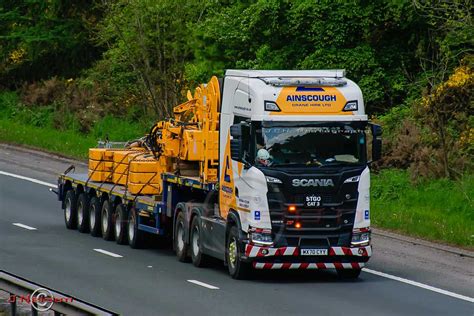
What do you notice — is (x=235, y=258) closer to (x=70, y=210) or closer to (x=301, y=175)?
(x=301, y=175)

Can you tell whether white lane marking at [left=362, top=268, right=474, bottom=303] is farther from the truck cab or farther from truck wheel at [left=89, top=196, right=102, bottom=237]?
truck wheel at [left=89, top=196, right=102, bottom=237]

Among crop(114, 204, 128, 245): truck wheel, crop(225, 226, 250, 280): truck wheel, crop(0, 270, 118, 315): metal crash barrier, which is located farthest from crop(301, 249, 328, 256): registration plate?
crop(114, 204, 128, 245): truck wheel

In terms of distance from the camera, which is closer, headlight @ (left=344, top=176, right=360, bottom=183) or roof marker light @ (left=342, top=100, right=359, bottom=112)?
headlight @ (left=344, top=176, right=360, bottom=183)

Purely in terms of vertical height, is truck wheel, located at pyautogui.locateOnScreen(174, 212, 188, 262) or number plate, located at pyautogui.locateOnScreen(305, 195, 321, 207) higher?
number plate, located at pyautogui.locateOnScreen(305, 195, 321, 207)

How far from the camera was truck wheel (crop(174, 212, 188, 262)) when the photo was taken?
2595cm

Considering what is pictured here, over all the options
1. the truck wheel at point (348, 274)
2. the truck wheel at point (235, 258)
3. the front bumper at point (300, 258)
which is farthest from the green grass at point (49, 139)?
the front bumper at point (300, 258)

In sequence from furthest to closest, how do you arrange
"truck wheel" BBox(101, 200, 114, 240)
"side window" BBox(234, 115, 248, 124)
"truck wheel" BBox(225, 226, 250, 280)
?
"truck wheel" BBox(101, 200, 114, 240), "side window" BBox(234, 115, 248, 124), "truck wheel" BBox(225, 226, 250, 280)

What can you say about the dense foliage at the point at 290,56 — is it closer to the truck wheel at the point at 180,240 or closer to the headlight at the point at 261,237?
the truck wheel at the point at 180,240

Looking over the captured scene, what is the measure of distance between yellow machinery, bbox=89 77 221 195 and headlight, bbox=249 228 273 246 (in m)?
2.56

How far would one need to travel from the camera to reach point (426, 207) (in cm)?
3222

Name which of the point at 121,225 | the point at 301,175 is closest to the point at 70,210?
the point at 121,225

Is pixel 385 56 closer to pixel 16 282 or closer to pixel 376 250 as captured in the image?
pixel 376 250

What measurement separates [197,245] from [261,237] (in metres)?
2.80

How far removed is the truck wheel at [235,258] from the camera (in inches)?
914
